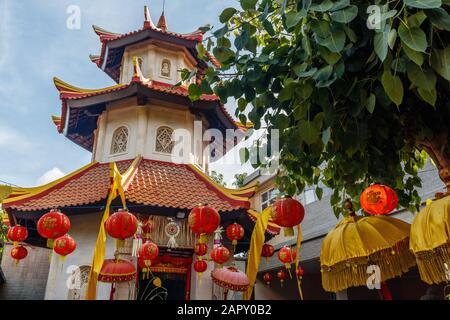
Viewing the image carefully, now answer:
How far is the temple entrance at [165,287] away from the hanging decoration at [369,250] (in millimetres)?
5309

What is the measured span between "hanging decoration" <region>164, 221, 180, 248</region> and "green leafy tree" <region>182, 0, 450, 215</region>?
4.31 m

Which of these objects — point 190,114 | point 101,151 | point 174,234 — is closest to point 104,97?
point 101,151

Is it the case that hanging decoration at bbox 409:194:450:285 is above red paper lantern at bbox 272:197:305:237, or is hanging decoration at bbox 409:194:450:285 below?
below

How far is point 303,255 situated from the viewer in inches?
437

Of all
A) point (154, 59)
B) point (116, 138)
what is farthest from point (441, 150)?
point (154, 59)

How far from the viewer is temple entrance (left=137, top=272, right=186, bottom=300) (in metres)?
7.60

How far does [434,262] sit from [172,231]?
5.66m

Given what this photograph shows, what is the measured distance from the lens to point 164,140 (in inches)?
358

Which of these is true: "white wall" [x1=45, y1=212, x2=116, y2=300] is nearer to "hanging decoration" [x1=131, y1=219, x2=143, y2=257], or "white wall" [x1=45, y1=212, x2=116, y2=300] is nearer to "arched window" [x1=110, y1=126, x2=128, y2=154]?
"hanging decoration" [x1=131, y1=219, x2=143, y2=257]

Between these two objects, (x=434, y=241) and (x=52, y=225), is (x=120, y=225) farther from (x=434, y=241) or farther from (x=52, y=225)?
(x=434, y=241)

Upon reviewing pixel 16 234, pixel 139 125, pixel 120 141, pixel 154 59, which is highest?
pixel 154 59

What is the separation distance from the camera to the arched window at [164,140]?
9016mm

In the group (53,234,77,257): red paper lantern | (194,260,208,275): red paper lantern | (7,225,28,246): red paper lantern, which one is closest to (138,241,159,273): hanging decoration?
(194,260,208,275): red paper lantern

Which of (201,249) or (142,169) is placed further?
(142,169)
